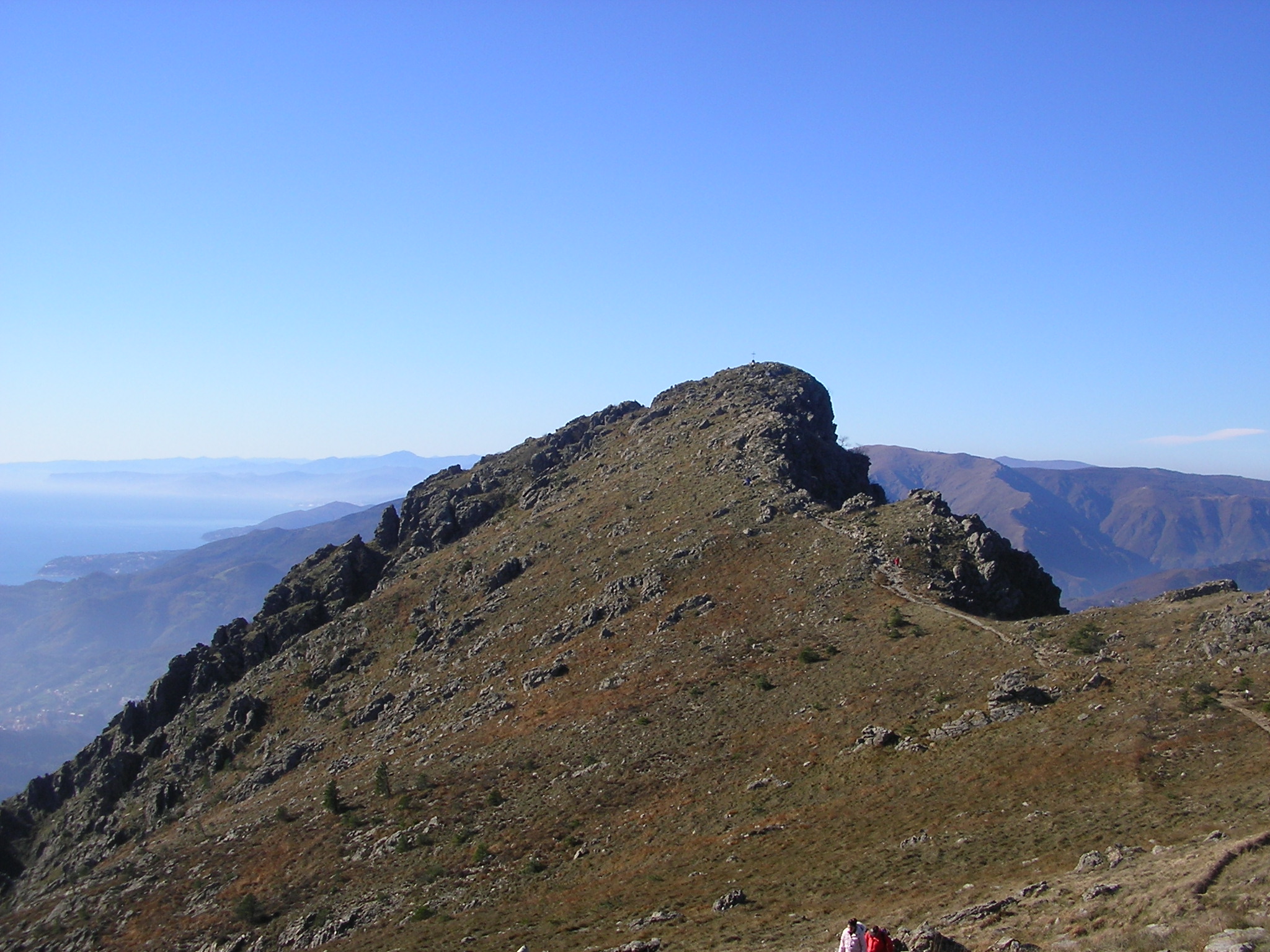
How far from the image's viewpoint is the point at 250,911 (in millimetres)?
44250

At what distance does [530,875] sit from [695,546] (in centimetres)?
4263

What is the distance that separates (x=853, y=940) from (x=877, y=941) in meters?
0.74

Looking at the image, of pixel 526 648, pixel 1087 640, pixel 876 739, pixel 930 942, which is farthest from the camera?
pixel 526 648

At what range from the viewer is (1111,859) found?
26078 mm

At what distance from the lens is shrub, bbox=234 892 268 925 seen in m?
43.8

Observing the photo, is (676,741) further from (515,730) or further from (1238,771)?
(1238,771)

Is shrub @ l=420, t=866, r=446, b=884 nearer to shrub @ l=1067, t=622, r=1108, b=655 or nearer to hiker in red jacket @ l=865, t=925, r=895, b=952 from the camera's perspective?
hiker in red jacket @ l=865, t=925, r=895, b=952

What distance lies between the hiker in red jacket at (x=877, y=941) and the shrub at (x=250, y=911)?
3697 centimetres

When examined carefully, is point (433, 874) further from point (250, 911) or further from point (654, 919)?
point (654, 919)

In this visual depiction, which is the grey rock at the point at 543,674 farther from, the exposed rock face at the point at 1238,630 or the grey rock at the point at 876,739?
the exposed rock face at the point at 1238,630

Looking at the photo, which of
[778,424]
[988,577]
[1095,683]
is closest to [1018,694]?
[1095,683]

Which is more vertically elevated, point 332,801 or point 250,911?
point 332,801

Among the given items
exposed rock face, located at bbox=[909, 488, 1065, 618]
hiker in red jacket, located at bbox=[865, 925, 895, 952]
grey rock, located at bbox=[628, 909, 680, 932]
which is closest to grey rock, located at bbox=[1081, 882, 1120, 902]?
hiker in red jacket, located at bbox=[865, 925, 895, 952]

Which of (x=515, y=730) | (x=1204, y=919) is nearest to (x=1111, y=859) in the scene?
(x=1204, y=919)
